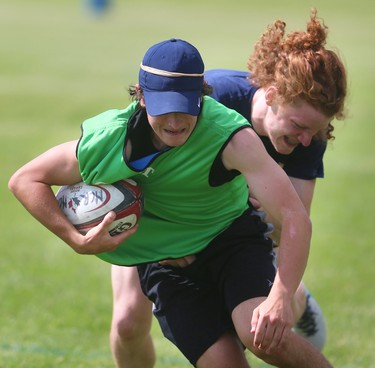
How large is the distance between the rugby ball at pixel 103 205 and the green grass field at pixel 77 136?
1.91 m

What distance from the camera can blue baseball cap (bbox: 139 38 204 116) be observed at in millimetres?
5035

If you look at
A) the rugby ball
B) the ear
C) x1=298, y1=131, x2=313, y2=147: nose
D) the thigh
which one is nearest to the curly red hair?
the ear

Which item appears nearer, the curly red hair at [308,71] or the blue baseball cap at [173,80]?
the blue baseball cap at [173,80]

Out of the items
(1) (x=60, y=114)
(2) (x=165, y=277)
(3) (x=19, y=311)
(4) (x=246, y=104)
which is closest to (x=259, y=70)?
(4) (x=246, y=104)

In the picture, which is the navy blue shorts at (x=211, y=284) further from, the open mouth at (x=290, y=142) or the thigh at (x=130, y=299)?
the open mouth at (x=290, y=142)

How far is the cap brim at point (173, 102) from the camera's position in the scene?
5008mm

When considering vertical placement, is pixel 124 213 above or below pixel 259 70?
below

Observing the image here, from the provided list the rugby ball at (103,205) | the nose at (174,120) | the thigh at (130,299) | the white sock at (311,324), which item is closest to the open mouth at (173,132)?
the nose at (174,120)

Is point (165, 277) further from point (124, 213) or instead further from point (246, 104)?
point (246, 104)

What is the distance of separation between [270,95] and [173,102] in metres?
1.09

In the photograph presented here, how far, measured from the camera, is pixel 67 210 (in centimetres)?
537

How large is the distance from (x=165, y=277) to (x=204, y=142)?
3.04 feet

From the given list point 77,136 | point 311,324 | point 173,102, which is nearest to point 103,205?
point 173,102

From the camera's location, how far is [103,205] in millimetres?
5281
